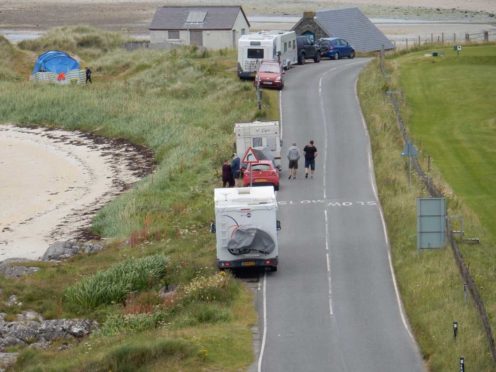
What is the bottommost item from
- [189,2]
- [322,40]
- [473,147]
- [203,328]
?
[203,328]

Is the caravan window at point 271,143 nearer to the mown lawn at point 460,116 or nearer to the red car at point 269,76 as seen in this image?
the mown lawn at point 460,116

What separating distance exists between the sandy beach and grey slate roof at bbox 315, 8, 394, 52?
919 inches

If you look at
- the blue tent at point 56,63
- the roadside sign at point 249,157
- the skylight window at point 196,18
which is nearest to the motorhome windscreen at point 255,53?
the blue tent at point 56,63

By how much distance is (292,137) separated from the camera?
53438mm

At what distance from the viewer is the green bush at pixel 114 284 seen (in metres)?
32.3

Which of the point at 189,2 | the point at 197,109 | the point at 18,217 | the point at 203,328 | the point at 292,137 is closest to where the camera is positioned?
the point at 203,328

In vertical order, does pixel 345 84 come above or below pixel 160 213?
above

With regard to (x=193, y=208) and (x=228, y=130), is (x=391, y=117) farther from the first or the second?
(x=193, y=208)


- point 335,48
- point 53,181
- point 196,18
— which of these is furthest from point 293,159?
point 196,18

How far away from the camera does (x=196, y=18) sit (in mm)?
86312

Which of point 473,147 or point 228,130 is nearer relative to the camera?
point 473,147

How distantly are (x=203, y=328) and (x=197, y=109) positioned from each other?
124 feet

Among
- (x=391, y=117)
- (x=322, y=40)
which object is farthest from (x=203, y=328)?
(x=322, y=40)

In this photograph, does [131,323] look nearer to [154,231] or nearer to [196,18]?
[154,231]
